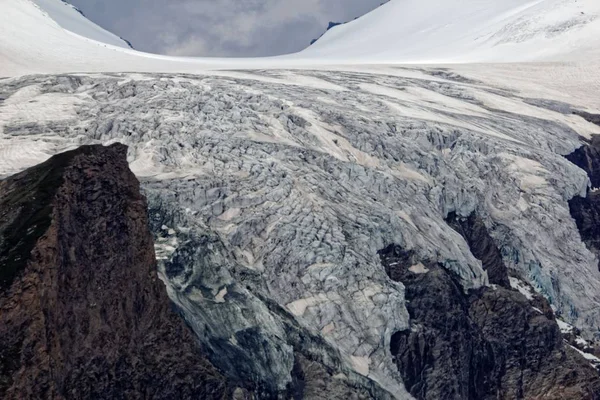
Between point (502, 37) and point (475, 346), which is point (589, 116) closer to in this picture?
point (475, 346)

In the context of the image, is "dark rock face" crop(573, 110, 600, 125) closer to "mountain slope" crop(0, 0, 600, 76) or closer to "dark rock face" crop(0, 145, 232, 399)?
"mountain slope" crop(0, 0, 600, 76)

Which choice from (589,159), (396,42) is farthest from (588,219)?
(396,42)

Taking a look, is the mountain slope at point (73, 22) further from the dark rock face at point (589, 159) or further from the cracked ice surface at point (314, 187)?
the dark rock face at point (589, 159)

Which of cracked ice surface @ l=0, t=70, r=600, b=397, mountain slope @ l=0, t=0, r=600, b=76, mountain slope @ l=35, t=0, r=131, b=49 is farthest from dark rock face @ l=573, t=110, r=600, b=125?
mountain slope @ l=35, t=0, r=131, b=49

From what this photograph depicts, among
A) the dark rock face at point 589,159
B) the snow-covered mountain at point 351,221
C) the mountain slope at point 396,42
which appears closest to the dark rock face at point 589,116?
the snow-covered mountain at point 351,221

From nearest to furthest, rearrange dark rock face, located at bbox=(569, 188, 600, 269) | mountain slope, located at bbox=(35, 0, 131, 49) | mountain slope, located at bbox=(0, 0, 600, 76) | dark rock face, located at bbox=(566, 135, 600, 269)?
dark rock face, located at bbox=(569, 188, 600, 269) → dark rock face, located at bbox=(566, 135, 600, 269) → mountain slope, located at bbox=(0, 0, 600, 76) → mountain slope, located at bbox=(35, 0, 131, 49)

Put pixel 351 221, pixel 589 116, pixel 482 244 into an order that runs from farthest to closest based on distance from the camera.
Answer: pixel 589 116 < pixel 482 244 < pixel 351 221
